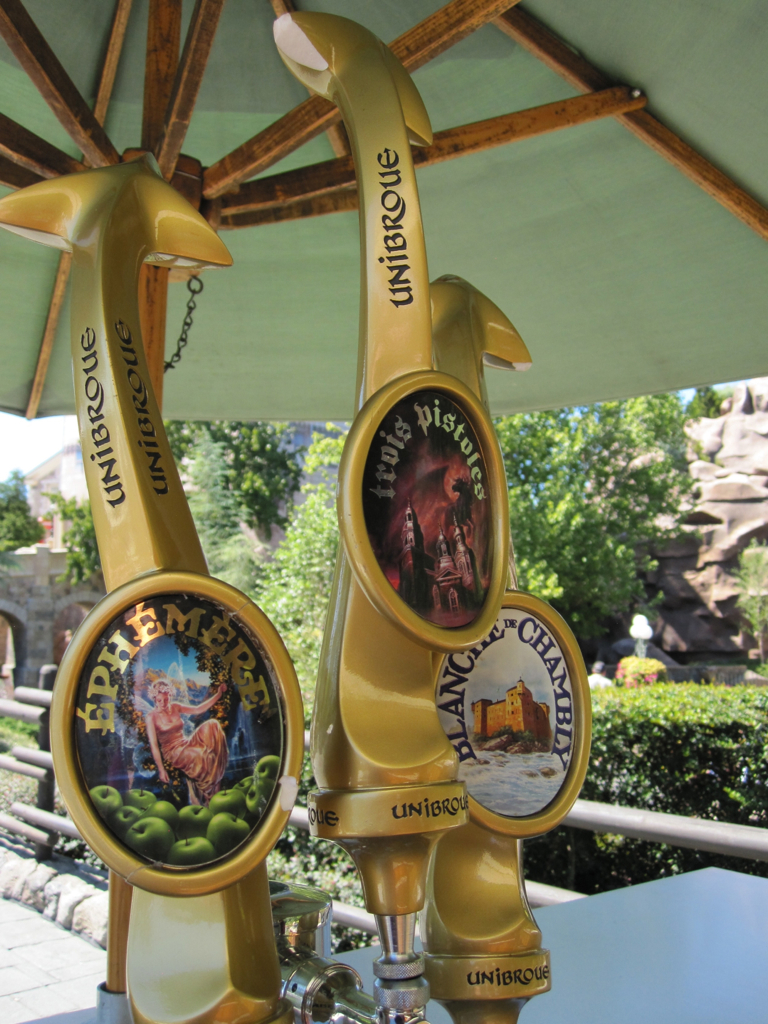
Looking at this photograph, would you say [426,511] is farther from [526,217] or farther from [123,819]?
[526,217]

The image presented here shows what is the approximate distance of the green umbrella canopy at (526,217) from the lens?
137 centimetres

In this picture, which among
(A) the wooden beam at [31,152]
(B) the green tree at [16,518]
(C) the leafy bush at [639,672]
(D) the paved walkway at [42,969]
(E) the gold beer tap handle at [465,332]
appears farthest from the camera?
(B) the green tree at [16,518]

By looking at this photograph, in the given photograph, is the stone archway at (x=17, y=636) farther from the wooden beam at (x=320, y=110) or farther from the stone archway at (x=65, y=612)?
the wooden beam at (x=320, y=110)

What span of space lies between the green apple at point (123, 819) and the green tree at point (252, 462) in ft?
50.1

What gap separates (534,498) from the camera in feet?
47.7

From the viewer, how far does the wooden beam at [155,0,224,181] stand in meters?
1.05

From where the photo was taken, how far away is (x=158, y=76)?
132 cm

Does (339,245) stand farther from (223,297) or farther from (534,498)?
(534,498)

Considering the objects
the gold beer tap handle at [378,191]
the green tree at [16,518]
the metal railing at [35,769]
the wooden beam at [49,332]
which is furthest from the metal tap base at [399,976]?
the green tree at [16,518]

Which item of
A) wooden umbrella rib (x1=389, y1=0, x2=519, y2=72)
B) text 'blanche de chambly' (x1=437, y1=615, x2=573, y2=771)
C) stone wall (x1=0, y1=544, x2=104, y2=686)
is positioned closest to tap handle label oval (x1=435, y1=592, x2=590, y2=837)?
text 'blanche de chambly' (x1=437, y1=615, x2=573, y2=771)

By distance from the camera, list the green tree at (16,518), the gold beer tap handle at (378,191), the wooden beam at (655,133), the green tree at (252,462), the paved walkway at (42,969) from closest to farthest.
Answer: the gold beer tap handle at (378,191) → the wooden beam at (655,133) → the paved walkway at (42,969) → the green tree at (252,462) → the green tree at (16,518)

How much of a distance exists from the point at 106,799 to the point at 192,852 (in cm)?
5

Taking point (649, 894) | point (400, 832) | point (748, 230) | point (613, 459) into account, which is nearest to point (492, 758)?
point (400, 832)

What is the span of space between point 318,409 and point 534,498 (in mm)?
12552
